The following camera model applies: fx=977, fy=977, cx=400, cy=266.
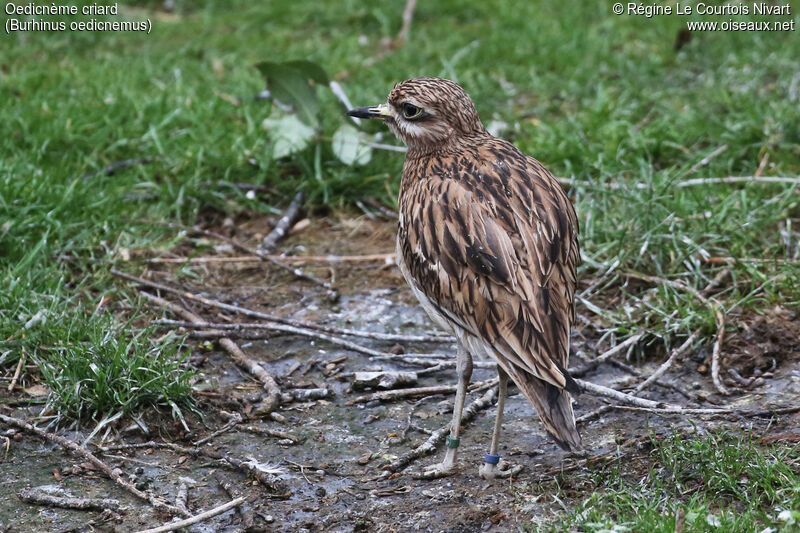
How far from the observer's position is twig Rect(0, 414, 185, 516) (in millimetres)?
3939

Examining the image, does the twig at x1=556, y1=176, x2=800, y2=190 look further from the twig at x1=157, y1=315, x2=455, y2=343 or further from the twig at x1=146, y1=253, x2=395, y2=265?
the twig at x1=157, y1=315, x2=455, y2=343

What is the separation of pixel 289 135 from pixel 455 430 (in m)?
3.28

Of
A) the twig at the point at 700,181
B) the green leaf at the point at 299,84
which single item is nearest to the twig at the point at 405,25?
the green leaf at the point at 299,84

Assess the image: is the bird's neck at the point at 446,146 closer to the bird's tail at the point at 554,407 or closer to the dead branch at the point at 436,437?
the dead branch at the point at 436,437

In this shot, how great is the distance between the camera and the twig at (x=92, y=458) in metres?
3.94

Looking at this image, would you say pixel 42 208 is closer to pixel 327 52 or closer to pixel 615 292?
pixel 615 292

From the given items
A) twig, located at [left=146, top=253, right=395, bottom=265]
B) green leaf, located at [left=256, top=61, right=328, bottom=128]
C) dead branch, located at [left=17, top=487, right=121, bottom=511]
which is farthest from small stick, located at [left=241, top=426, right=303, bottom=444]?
green leaf, located at [left=256, top=61, right=328, bottom=128]

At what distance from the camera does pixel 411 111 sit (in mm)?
4945

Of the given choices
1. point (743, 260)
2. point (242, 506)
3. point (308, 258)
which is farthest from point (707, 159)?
point (242, 506)

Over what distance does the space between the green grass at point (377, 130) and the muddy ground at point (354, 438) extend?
239mm

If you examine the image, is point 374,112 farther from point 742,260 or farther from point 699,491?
point 699,491

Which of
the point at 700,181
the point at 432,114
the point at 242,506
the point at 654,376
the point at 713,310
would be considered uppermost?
the point at 432,114

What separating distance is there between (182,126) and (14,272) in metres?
2.56

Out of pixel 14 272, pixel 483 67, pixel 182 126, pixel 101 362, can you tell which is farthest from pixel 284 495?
pixel 483 67
